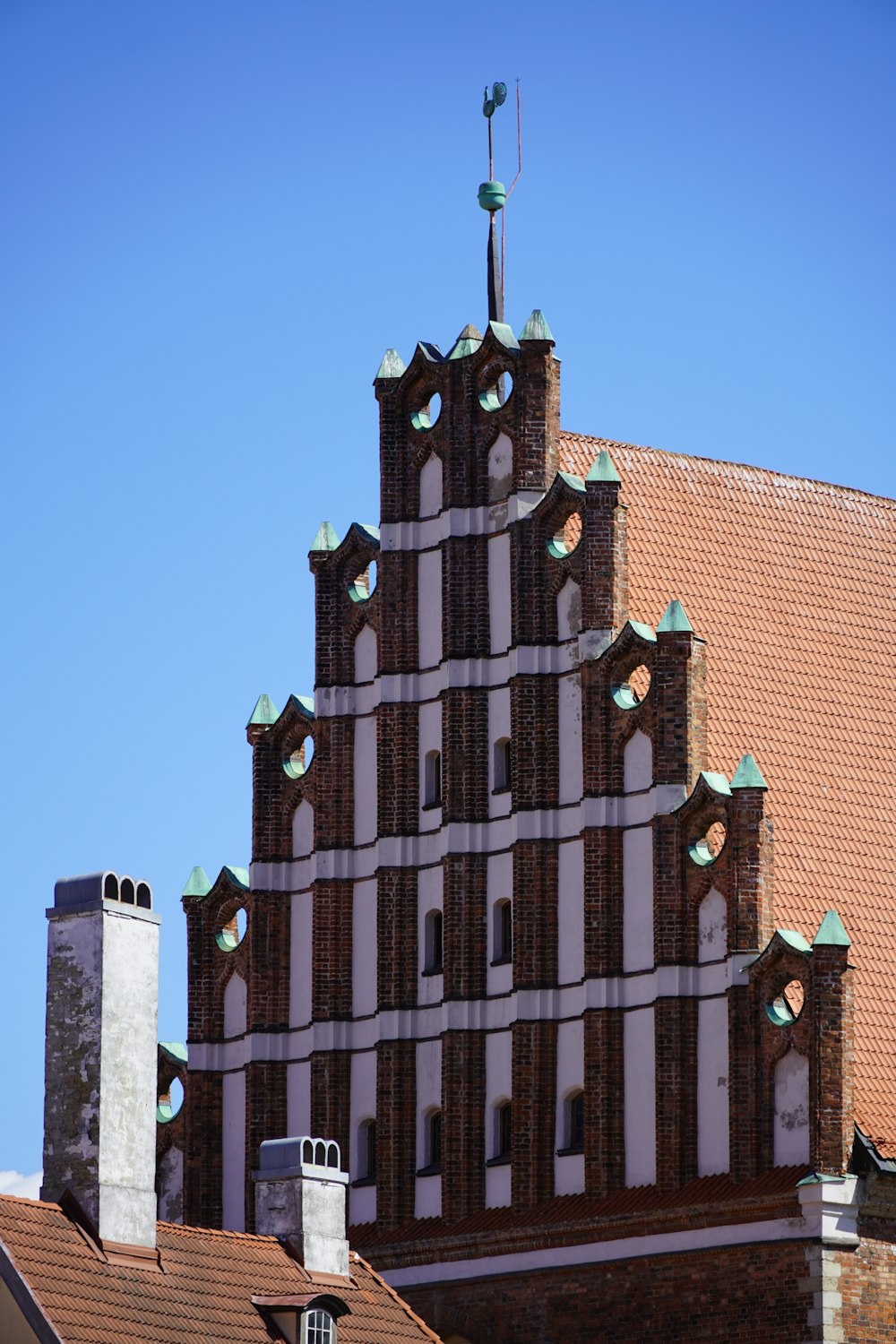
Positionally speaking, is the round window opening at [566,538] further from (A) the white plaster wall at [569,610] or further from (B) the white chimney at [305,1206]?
(B) the white chimney at [305,1206]

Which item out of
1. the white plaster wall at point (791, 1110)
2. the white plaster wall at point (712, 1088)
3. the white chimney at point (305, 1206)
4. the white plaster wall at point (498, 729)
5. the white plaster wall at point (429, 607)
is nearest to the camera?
the white chimney at point (305, 1206)

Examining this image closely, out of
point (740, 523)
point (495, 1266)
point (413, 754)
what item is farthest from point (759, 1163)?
point (740, 523)

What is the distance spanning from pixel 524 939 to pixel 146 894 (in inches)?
327

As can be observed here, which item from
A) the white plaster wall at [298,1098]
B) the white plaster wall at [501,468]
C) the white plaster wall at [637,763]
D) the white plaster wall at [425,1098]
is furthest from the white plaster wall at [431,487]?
the white plaster wall at [298,1098]

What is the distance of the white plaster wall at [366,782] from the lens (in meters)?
43.5

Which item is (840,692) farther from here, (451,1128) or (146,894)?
(146,894)

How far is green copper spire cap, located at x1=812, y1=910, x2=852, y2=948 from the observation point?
37.8 meters

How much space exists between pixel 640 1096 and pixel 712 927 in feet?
6.85

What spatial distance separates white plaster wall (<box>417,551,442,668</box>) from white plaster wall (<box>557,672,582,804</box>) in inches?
85.8

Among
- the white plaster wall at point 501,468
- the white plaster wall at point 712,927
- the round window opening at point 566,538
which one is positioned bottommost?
the white plaster wall at point 712,927

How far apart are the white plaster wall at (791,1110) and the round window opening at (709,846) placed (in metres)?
2.63

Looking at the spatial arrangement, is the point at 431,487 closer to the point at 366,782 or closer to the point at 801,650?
the point at 366,782

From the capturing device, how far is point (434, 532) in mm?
43656

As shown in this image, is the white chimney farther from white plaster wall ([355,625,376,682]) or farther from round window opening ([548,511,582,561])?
white plaster wall ([355,625,376,682])
